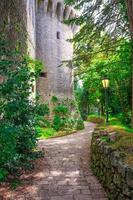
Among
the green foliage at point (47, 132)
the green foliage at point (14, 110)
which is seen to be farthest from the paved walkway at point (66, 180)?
the green foliage at point (47, 132)

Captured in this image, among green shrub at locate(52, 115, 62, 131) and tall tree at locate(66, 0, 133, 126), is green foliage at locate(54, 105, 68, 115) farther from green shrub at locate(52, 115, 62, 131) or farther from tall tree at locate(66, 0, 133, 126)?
tall tree at locate(66, 0, 133, 126)

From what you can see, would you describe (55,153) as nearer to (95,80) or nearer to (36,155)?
(36,155)

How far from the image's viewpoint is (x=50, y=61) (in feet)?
74.5

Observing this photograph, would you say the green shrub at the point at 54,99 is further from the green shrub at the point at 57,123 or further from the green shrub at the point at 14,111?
the green shrub at the point at 14,111

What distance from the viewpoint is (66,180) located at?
7754 millimetres

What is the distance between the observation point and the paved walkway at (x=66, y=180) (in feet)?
21.9

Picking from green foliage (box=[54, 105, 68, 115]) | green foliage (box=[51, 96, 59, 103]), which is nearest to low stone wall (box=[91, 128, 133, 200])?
green foliage (box=[54, 105, 68, 115])

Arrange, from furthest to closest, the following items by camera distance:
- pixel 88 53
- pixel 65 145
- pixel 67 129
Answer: pixel 67 129 < pixel 88 53 < pixel 65 145

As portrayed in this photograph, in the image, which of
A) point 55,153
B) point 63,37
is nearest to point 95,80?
point 63,37

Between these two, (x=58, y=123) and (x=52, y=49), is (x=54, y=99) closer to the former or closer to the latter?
(x=58, y=123)

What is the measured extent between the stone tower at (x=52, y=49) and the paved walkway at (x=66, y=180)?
38.0ft

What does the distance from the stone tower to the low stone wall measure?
14.2 metres

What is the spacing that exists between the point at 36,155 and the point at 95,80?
56.3ft

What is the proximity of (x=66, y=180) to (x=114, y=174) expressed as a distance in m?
1.85
